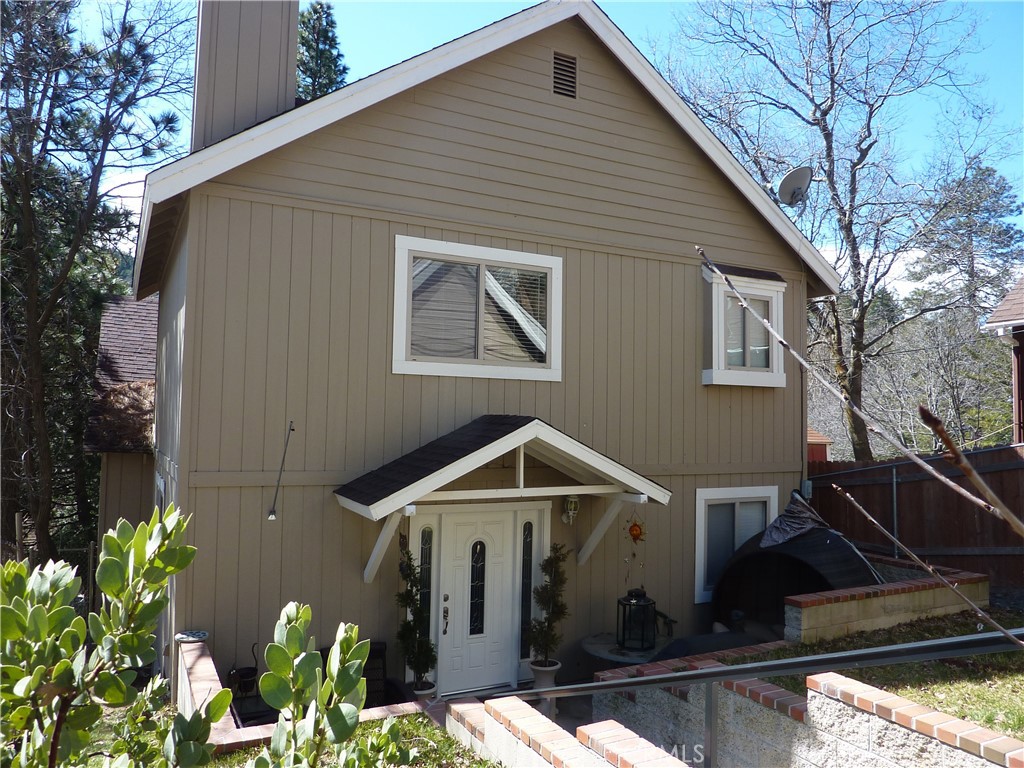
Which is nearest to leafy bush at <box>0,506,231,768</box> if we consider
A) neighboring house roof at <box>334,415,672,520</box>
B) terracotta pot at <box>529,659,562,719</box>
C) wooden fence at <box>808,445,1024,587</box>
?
neighboring house roof at <box>334,415,672,520</box>

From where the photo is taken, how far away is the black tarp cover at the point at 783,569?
8898mm

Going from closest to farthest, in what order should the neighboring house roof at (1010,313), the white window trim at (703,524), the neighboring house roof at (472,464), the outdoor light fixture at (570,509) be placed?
the neighboring house roof at (472,464) → the outdoor light fixture at (570,509) → the white window trim at (703,524) → the neighboring house roof at (1010,313)

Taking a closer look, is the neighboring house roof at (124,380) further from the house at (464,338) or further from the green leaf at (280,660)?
the green leaf at (280,660)

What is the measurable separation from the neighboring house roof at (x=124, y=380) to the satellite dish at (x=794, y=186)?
10.5 m

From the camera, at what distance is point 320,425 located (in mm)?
7867

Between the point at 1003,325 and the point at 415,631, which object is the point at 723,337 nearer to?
the point at 415,631

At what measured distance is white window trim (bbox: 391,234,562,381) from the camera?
324 inches

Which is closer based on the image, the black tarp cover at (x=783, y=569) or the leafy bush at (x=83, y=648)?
the leafy bush at (x=83, y=648)

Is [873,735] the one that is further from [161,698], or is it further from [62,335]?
[62,335]

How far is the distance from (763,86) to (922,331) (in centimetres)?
1144

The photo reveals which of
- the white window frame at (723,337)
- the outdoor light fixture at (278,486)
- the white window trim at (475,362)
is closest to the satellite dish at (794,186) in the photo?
the white window frame at (723,337)

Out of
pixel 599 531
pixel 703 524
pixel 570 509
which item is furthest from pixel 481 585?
pixel 703 524

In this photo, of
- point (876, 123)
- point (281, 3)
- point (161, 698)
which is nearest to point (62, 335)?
point (281, 3)

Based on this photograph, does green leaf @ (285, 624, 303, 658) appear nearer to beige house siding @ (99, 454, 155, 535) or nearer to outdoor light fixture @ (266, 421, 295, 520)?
outdoor light fixture @ (266, 421, 295, 520)
